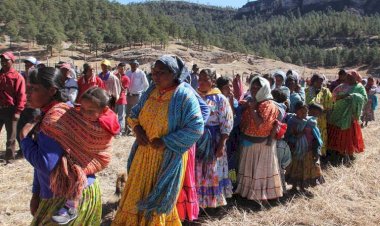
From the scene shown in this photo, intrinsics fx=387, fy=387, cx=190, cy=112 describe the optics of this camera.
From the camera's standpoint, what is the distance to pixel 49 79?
204 centimetres

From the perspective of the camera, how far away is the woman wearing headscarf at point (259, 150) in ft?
12.9

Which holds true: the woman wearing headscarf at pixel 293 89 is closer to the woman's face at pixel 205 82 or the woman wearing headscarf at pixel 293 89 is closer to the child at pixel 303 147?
the child at pixel 303 147

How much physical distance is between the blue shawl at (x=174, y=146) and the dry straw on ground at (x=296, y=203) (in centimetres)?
112

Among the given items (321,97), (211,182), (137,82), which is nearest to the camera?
(211,182)

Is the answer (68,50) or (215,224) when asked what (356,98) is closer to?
(215,224)

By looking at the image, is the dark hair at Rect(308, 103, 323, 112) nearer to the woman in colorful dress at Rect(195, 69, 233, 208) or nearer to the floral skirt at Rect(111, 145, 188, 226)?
the woman in colorful dress at Rect(195, 69, 233, 208)

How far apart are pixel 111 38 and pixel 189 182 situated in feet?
187

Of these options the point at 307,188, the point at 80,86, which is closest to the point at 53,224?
the point at 307,188

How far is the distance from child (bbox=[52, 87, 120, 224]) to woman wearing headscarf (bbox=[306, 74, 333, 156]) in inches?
160

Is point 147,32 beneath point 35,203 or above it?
above

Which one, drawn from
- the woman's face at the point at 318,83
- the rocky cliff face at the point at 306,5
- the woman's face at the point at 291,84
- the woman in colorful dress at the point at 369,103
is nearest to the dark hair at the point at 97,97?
the woman's face at the point at 291,84

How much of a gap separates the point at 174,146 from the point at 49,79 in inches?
40.0

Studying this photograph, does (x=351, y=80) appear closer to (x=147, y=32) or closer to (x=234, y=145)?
(x=234, y=145)

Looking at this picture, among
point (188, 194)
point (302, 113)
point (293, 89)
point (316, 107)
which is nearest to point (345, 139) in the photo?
point (293, 89)
